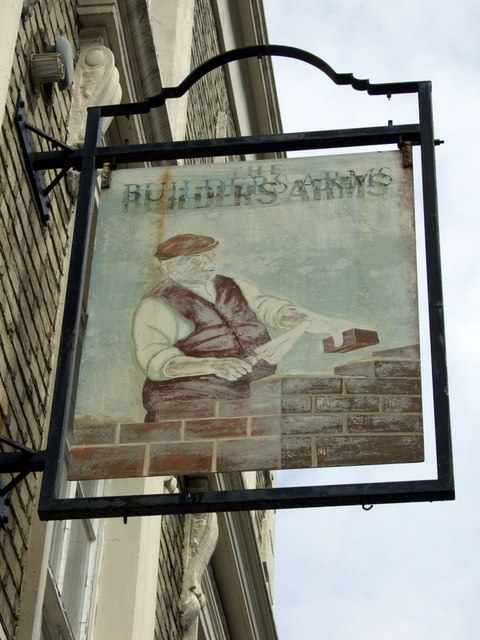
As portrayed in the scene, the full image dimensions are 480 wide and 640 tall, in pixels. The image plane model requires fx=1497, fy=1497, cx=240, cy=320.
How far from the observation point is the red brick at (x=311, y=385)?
6.61 meters

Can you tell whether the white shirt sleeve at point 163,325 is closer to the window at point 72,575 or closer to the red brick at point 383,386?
the red brick at point 383,386

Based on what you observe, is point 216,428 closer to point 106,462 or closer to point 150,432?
point 150,432

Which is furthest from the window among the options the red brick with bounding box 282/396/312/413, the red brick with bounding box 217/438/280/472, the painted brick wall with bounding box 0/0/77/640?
the red brick with bounding box 282/396/312/413

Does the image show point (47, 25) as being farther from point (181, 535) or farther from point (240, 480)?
point (240, 480)

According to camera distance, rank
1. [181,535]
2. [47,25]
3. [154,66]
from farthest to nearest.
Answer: [181,535] < [154,66] < [47,25]

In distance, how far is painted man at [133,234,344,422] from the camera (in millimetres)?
6691

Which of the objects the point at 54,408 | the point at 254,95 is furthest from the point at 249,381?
the point at 254,95

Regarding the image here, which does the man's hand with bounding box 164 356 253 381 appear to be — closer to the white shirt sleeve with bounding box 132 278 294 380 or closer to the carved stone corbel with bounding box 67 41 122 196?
the white shirt sleeve with bounding box 132 278 294 380

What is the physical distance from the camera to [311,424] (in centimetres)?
649

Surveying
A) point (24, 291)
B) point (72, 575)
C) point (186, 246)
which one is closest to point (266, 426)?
point (186, 246)

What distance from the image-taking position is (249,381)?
666 cm

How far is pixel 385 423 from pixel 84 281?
1.80 m

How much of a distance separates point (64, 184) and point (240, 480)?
5.29 metres

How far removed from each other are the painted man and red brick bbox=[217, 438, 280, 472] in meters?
0.27
